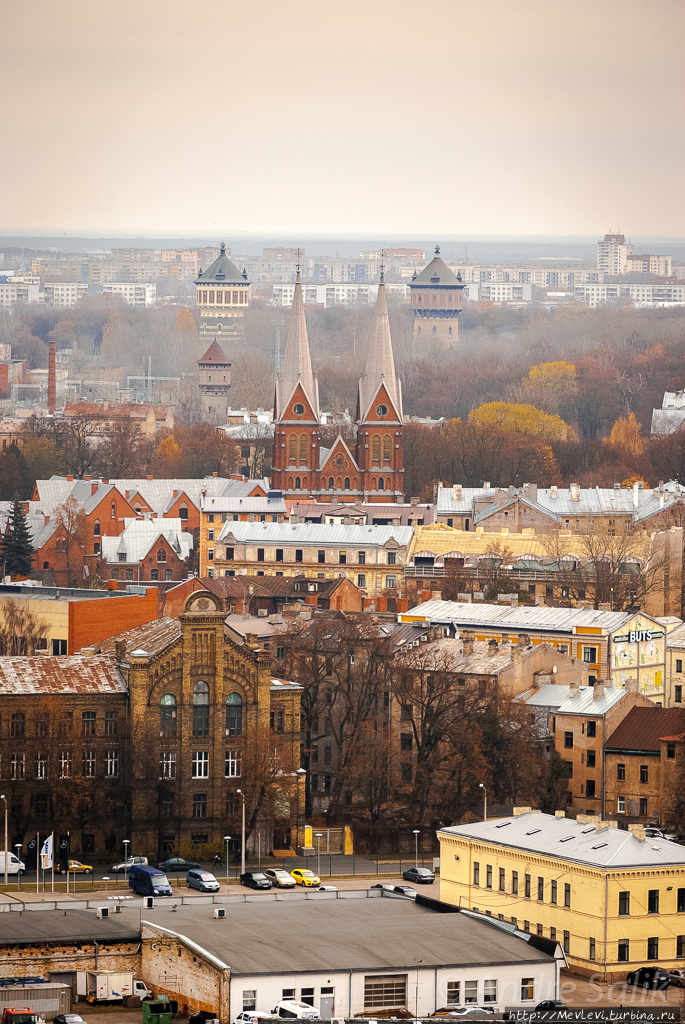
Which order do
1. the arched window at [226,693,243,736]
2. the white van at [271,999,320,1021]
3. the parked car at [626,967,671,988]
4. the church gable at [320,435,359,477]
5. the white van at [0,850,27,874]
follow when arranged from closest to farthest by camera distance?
the white van at [271,999,320,1021] < the parked car at [626,967,671,988] < the white van at [0,850,27,874] < the arched window at [226,693,243,736] < the church gable at [320,435,359,477]

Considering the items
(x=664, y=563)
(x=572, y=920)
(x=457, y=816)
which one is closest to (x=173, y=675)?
(x=457, y=816)

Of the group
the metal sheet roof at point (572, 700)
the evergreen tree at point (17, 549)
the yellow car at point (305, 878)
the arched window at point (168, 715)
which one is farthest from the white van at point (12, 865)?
the evergreen tree at point (17, 549)

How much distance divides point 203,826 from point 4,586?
26.5 m

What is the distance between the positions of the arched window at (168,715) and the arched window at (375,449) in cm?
6210

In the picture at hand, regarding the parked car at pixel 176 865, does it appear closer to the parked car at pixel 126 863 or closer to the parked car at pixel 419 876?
the parked car at pixel 126 863

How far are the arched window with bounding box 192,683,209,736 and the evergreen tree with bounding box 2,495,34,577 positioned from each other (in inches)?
1690

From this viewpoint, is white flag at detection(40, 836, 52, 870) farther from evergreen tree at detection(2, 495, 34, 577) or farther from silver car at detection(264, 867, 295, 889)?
evergreen tree at detection(2, 495, 34, 577)

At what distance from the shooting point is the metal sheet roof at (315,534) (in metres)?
104

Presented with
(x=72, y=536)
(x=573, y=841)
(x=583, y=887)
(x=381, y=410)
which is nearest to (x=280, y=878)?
(x=573, y=841)

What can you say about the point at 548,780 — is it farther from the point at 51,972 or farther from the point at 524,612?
the point at 51,972

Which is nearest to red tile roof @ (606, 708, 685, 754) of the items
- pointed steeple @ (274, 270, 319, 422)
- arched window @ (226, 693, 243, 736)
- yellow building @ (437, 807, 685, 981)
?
arched window @ (226, 693, 243, 736)

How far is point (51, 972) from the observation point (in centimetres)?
4981

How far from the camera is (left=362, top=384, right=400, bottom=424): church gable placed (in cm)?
12731

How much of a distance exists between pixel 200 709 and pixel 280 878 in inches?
262
